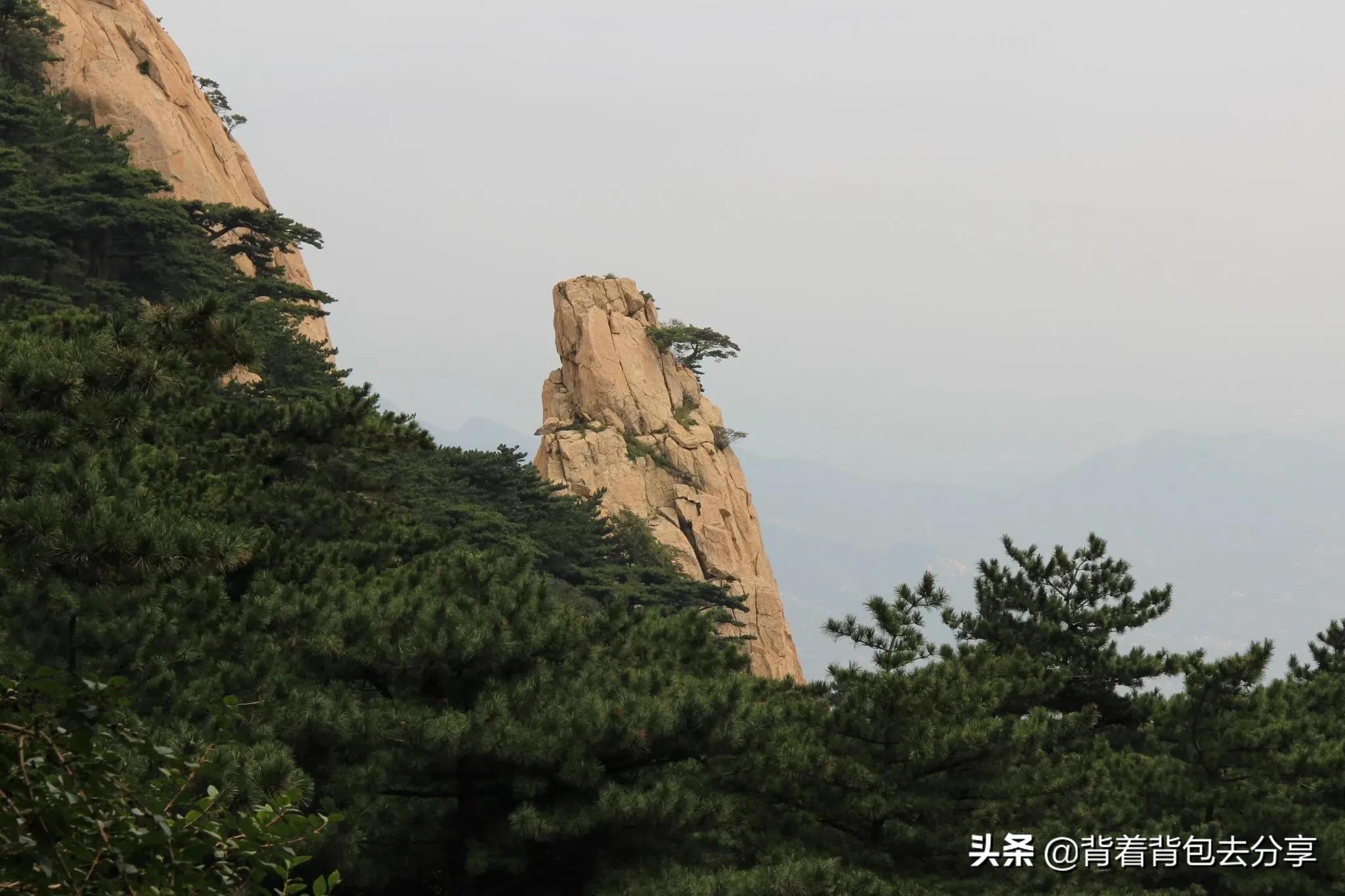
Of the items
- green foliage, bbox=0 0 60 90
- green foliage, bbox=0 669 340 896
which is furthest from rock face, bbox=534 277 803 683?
green foliage, bbox=0 669 340 896

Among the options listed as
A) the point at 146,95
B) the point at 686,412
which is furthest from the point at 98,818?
the point at 686,412

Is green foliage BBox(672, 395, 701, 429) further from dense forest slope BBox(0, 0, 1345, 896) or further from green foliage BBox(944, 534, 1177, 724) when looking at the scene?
dense forest slope BBox(0, 0, 1345, 896)

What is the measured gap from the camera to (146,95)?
3150 centimetres

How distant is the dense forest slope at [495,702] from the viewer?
22.4 feet

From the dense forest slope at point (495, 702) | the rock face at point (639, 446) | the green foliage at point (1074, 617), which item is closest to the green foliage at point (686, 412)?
the rock face at point (639, 446)

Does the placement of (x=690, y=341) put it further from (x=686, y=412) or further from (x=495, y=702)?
(x=495, y=702)

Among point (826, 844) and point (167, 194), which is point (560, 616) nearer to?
point (826, 844)

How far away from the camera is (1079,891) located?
966 cm

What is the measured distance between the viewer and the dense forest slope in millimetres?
6820

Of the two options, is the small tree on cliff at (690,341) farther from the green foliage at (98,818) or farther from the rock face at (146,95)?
the green foliage at (98,818)

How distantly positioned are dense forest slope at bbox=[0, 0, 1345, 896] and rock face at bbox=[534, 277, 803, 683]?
75.3 ft

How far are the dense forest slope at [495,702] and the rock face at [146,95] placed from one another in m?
19.6

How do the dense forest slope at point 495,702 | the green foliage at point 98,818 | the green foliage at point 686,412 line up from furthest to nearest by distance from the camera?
1. the green foliage at point 686,412
2. the dense forest slope at point 495,702
3. the green foliage at point 98,818

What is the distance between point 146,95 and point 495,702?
28.1 metres
